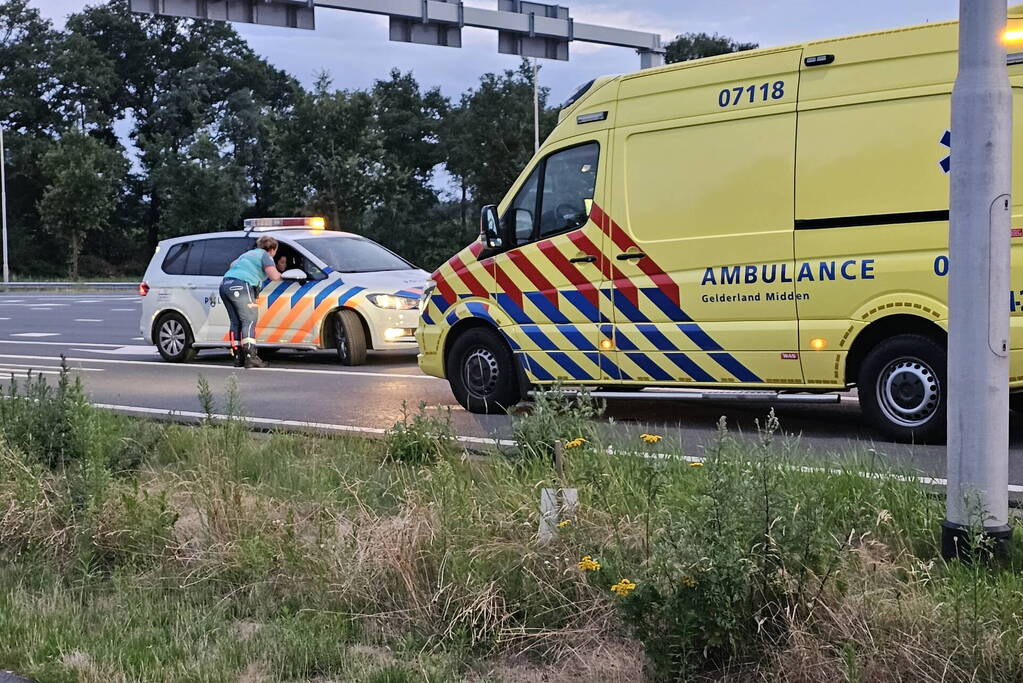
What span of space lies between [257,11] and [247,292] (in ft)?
29.4

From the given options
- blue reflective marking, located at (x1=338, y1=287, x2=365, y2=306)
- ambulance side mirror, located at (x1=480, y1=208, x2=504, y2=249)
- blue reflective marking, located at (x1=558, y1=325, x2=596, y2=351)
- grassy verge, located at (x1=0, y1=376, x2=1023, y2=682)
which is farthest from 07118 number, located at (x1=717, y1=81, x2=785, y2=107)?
blue reflective marking, located at (x1=338, y1=287, x2=365, y2=306)

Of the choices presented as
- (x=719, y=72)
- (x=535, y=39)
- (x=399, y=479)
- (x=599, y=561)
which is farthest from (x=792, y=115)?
(x=535, y=39)

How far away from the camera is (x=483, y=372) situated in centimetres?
955

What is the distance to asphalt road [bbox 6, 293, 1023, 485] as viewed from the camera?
789cm

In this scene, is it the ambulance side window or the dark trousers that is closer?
the ambulance side window

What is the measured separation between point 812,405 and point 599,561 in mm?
6028

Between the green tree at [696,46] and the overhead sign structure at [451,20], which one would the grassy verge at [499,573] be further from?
the green tree at [696,46]

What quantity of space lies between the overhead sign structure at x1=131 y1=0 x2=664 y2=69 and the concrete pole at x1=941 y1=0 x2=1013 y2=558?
58.1 ft

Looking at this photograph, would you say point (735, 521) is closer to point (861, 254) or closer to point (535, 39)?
point (861, 254)

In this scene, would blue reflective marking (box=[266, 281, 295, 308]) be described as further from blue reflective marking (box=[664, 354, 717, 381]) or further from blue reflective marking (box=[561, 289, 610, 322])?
blue reflective marking (box=[664, 354, 717, 381])

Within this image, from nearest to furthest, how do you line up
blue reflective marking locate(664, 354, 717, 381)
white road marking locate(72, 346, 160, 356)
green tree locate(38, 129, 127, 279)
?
blue reflective marking locate(664, 354, 717, 381) < white road marking locate(72, 346, 160, 356) < green tree locate(38, 129, 127, 279)

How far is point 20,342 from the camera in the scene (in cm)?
1831

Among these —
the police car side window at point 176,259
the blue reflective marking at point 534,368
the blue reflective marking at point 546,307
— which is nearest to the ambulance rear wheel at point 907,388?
the blue reflective marking at point 546,307

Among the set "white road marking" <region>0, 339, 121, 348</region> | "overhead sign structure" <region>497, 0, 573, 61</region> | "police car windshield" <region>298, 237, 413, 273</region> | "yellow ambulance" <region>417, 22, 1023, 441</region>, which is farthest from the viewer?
"overhead sign structure" <region>497, 0, 573, 61</region>
